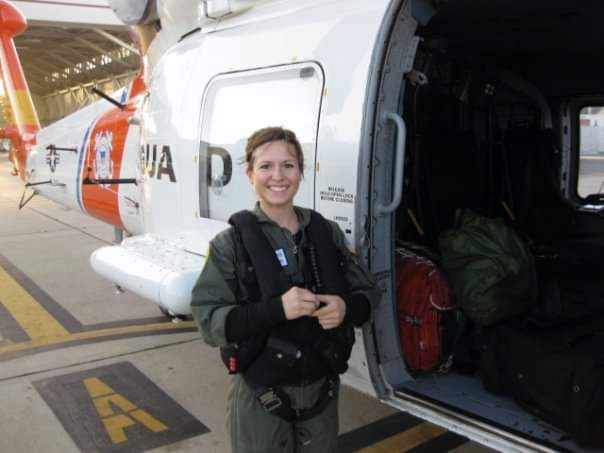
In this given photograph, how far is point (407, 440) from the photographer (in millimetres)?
3188

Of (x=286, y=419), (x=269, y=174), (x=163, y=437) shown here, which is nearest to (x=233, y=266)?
(x=269, y=174)

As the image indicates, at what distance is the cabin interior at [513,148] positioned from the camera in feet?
9.08

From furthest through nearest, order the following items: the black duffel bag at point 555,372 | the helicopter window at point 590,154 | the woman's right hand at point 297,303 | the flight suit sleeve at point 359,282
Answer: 1. the helicopter window at point 590,154
2. the black duffel bag at point 555,372
3. the flight suit sleeve at point 359,282
4. the woman's right hand at point 297,303

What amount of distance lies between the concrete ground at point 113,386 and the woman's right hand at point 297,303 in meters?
1.68

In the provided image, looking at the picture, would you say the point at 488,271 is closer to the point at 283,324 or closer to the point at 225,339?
the point at 283,324

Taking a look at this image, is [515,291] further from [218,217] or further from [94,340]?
[94,340]

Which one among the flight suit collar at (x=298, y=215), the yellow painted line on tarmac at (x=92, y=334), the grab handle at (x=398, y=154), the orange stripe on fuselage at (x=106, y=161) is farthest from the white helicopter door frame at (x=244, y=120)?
the yellow painted line on tarmac at (x=92, y=334)

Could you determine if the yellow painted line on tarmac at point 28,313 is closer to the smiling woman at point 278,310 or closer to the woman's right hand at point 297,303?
the smiling woman at point 278,310

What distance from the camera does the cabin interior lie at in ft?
9.08

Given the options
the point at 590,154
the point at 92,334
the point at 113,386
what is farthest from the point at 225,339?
the point at 590,154

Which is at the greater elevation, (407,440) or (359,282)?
(359,282)

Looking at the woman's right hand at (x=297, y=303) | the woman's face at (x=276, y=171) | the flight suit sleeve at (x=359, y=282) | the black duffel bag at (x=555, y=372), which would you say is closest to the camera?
the woman's right hand at (x=297, y=303)

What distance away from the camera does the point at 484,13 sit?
2.99 metres

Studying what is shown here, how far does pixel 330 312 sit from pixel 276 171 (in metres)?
0.45
